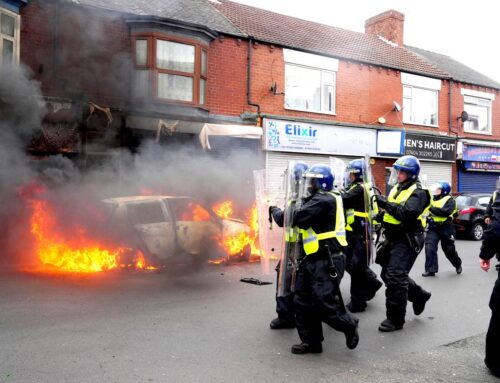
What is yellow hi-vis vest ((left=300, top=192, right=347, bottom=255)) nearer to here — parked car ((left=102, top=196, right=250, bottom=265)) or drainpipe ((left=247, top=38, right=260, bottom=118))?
parked car ((left=102, top=196, right=250, bottom=265))

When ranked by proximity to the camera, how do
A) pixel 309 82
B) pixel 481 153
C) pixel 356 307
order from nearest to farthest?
pixel 356 307 < pixel 309 82 < pixel 481 153

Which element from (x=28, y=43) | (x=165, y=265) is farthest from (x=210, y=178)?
(x=28, y=43)

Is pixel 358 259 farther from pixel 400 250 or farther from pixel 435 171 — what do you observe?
pixel 435 171

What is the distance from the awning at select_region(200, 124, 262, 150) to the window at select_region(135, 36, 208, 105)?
2.90ft

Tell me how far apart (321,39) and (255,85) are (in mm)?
3629

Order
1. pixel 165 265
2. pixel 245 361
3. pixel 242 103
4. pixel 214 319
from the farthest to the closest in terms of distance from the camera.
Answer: pixel 242 103 < pixel 165 265 < pixel 214 319 < pixel 245 361

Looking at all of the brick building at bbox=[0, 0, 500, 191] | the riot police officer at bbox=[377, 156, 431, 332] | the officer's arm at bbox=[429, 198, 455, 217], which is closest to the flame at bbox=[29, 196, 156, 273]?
the brick building at bbox=[0, 0, 500, 191]

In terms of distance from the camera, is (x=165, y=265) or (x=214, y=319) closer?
(x=214, y=319)

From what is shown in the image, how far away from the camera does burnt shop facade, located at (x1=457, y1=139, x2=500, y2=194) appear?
61.8 ft

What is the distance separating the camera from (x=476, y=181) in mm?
19453

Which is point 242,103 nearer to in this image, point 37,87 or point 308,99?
point 308,99

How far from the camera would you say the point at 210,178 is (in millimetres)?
10523

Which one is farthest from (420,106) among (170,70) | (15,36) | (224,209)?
(15,36)

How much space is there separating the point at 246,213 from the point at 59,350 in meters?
6.01
